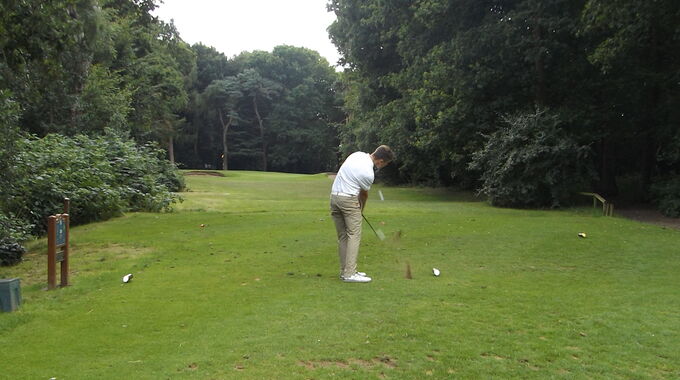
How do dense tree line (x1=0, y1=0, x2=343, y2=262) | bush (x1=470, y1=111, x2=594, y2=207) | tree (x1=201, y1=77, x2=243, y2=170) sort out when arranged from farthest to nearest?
tree (x1=201, y1=77, x2=243, y2=170) < bush (x1=470, y1=111, x2=594, y2=207) < dense tree line (x1=0, y1=0, x2=343, y2=262)

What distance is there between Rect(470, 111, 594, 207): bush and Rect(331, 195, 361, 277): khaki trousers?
48.5 ft

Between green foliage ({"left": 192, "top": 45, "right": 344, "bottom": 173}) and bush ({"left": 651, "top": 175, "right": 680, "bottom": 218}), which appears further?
green foliage ({"left": 192, "top": 45, "right": 344, "bottom": 173})

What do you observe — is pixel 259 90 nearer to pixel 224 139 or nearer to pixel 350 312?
pixel 224 139

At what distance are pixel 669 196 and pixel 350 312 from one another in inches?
665

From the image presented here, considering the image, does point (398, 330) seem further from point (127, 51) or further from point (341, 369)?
point (127, 51)

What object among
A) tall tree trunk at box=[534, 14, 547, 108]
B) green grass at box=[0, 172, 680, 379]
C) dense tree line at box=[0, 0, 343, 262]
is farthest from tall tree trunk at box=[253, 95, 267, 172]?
green grass at box=[0, 172, 680, 379]

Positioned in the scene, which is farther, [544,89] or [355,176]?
[544,89]

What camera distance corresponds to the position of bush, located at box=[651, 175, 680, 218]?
18.1 metres

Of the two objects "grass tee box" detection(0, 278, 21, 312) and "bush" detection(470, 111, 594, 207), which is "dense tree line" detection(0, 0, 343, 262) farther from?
"bush" detection(470, 111, 594, 207)

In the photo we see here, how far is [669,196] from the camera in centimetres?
1864

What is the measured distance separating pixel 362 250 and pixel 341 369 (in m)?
6.09

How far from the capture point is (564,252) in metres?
10.4

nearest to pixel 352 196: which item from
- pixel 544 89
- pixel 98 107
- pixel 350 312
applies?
pixel 350 312

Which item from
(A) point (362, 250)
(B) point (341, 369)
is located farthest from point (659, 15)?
(B) point (341, 369)
